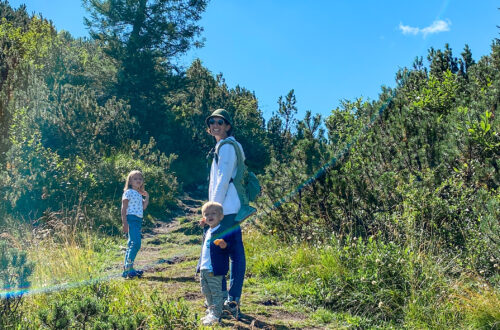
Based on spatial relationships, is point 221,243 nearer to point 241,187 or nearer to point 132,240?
point 241,187

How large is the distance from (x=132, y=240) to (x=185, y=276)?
3.26 ft

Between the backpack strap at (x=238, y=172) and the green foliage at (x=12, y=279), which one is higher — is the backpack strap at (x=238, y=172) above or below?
above

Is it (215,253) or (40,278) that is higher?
(215,253)

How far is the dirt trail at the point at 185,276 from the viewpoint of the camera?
15.3 ft

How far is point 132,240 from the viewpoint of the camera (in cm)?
668

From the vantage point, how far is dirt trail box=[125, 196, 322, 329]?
4.68 m

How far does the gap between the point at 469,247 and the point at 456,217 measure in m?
0.78

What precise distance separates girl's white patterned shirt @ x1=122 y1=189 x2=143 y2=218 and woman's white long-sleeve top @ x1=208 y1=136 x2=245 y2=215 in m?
2.63

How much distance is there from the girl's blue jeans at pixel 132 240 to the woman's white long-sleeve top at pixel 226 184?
2670mm

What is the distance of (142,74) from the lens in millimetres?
24172

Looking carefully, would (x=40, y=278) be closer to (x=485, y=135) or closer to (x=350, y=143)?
(x=350, y=143)

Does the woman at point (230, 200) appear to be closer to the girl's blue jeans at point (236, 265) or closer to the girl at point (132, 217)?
the girl's blue jeans at point (236, 265)

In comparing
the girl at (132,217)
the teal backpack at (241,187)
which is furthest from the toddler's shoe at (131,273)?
the teal backpack at (241,187)

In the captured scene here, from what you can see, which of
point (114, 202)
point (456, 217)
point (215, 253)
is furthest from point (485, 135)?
point (114, 202)
